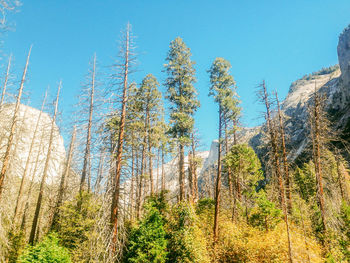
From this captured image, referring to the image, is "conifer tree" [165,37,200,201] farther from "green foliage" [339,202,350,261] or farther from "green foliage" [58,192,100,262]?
"green foliage" [339,202,350,261]

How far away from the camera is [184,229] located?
11938 mm

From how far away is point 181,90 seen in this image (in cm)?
1559

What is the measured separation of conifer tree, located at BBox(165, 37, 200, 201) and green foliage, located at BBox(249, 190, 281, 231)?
5970 mm

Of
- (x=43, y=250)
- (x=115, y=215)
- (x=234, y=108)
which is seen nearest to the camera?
(x=115, y=215)

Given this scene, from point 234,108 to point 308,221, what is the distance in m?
11.2

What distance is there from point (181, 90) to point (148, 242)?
34.9 ft

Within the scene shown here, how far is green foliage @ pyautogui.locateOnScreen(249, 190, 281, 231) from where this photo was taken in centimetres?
1403

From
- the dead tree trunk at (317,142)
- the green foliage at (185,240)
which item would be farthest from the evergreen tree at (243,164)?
the green foliage at (185,240)

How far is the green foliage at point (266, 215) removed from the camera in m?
14.0

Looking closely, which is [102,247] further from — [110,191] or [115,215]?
[110,191]

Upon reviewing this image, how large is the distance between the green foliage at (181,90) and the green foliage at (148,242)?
567 centimetres

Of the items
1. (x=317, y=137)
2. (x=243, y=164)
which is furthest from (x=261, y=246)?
(x=317, y=137)

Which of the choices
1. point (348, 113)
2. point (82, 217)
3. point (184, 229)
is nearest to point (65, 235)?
point (82, 217)

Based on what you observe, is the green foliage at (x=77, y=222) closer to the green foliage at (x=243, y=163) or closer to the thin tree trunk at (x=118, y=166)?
the thin tree trunk at (x=118, y=166)
